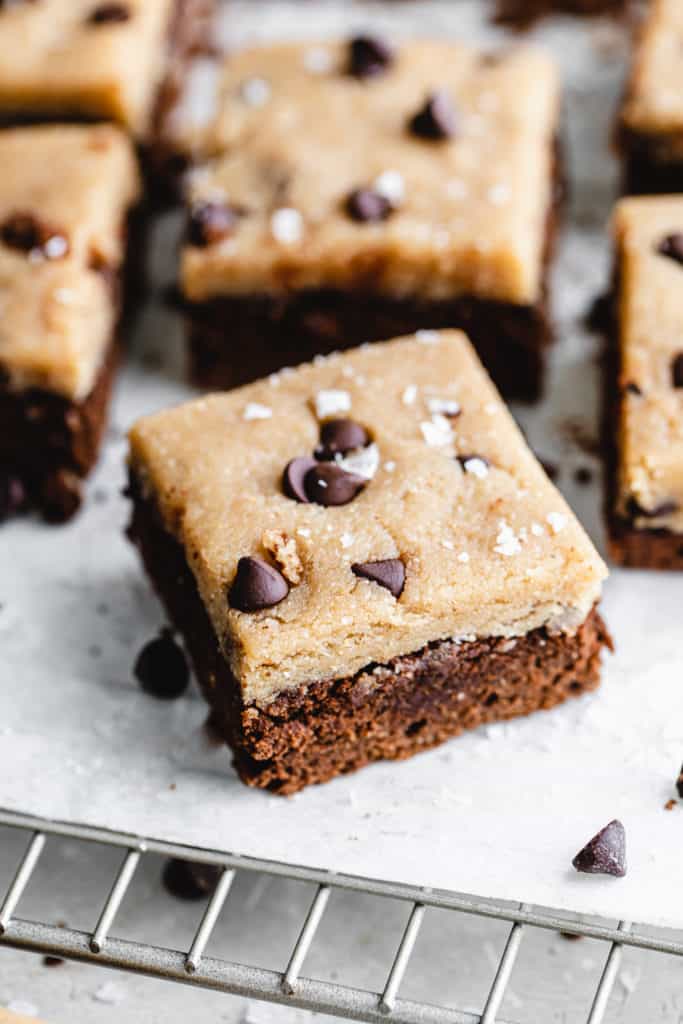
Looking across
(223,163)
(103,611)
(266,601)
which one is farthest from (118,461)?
(266,601)

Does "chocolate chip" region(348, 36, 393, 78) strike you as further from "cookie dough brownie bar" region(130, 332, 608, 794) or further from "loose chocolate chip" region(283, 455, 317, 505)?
"loose chocolate chip" region(283, 455, 317, 505)

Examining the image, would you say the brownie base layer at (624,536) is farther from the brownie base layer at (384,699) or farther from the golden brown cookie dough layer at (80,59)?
the golden brown cookie dough layer at (80,59)

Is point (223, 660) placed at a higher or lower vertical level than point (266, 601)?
lower

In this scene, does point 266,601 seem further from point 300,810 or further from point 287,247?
point 287,247

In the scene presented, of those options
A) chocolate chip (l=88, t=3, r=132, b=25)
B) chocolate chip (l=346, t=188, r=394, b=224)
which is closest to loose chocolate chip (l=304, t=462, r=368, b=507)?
chocolate chip (l=346, t=188, r=394, b=224)

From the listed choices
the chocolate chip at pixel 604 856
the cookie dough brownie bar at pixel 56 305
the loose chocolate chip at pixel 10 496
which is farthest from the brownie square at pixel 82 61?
the chocolate chip at pixel 604 856

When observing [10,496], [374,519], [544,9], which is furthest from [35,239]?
[544,9]
